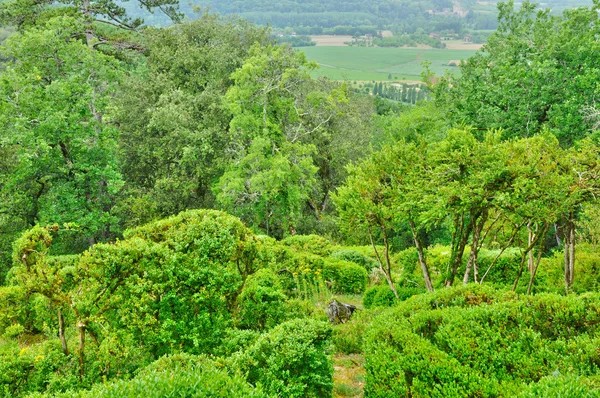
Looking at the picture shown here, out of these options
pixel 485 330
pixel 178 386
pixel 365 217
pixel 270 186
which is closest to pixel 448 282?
pixel 365 217

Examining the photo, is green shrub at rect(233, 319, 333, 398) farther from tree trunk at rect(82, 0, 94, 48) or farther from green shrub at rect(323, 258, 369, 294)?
tree trunk at rect(82, 0, 94, 48)

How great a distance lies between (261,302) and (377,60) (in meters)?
116

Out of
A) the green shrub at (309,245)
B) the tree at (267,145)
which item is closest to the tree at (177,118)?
the tree at (267,145)

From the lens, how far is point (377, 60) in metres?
115

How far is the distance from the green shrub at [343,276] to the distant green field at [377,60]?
79.2m

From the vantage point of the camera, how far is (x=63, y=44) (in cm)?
1948

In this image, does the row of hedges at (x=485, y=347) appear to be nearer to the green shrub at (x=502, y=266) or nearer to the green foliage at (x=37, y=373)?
the green foliage at (x=37, y=373)

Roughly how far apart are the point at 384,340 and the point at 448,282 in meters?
4.46

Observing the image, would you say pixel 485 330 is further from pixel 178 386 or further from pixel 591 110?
pixel 591 110

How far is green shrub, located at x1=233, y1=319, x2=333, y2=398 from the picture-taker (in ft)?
22.0

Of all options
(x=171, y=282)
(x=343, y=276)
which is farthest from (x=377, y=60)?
(x=171, y=282)

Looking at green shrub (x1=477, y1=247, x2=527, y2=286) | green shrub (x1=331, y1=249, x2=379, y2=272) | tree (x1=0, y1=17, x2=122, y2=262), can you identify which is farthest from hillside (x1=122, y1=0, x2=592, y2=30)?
green shrub (x1=477, y1=247, x2=527, y2=286)

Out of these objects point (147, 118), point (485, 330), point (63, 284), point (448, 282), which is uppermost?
point (147, 118)

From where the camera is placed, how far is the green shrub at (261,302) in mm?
8680
